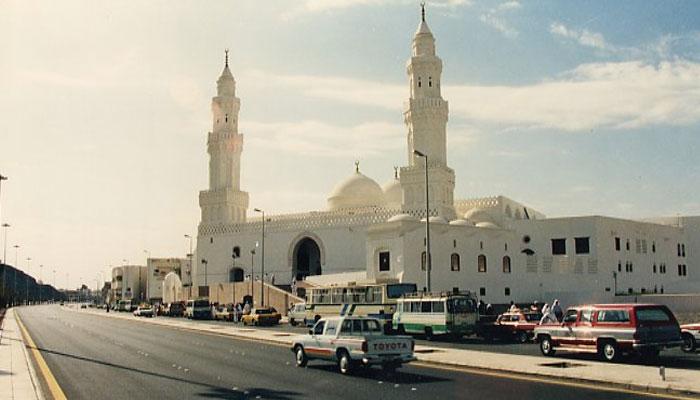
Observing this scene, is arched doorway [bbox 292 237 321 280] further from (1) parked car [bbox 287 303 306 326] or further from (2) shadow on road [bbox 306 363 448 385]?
(2) shadow on road [bbox 306 363 448 385]

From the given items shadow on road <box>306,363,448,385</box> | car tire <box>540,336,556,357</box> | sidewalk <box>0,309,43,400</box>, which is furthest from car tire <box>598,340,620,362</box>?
sidewalk <box>0,309,43,400</box>

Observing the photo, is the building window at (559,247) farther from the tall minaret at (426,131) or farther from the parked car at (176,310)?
the parked car at (176,310)

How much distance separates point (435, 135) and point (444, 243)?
62.3 feet

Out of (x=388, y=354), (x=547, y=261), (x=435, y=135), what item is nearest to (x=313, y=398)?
(x=388, y=354)

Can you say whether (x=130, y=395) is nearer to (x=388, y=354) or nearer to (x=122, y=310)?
(x=388, y=354)

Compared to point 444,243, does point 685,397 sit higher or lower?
lower

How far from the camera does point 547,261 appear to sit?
66625 mm

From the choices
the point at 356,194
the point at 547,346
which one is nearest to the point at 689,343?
the point at 547,346

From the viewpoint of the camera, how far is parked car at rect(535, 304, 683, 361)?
18984 mm

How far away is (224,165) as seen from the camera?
9131cm

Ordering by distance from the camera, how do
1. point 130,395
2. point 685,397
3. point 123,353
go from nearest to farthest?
point 685,397
point 130,395
point 123,353

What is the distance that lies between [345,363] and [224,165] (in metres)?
75.4

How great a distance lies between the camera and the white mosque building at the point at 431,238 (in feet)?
192

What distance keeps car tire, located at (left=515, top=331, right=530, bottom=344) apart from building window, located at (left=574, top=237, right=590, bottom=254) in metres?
39.2
